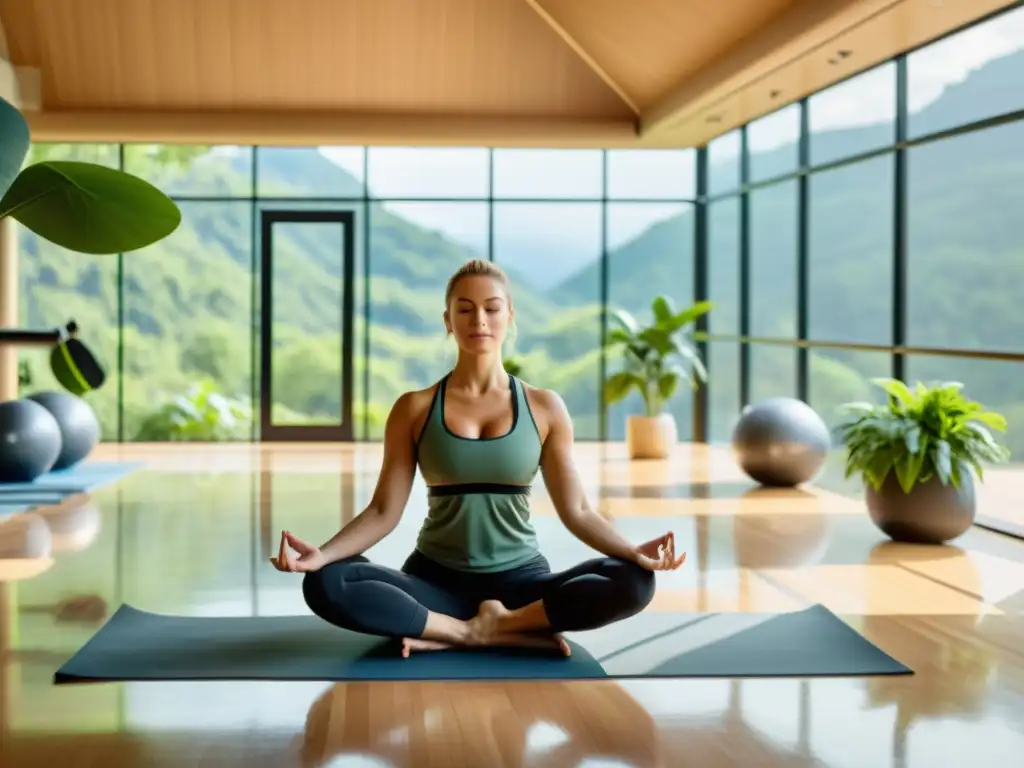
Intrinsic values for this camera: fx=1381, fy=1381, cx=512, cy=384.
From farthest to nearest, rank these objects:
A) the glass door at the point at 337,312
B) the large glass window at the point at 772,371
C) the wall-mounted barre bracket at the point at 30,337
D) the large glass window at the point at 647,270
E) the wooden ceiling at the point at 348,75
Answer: the large glass window at the point at 772,371 → the large glass window at the point at 647,270 → the glass door at the point at 337,312 → the wooden ceiling at the point at 348,75 → the wall-mounted barre bracket at the point at 30,337

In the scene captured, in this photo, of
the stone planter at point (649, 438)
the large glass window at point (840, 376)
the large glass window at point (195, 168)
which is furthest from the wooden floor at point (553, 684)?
the large glass window at point (840, 376)

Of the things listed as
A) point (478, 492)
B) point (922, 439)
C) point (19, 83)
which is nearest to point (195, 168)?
point (19, 83)

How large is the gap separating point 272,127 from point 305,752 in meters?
9.18

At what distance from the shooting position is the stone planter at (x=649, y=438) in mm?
11102

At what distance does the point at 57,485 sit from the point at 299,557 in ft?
17.2

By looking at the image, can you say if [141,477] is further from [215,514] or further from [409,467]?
[409,467]

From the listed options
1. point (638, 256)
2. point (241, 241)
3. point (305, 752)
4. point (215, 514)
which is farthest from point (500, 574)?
point (638, 256)

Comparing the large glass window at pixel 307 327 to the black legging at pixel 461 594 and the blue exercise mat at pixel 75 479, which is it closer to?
the blue exercise mat at pixel 75 479

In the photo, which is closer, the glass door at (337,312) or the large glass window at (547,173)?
the glass door at (337,312)

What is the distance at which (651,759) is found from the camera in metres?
3.09

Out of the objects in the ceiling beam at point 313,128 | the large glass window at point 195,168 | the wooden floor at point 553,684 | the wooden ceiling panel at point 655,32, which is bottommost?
the wooden floor at point 553,684

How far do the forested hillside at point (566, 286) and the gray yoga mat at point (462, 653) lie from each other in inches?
323

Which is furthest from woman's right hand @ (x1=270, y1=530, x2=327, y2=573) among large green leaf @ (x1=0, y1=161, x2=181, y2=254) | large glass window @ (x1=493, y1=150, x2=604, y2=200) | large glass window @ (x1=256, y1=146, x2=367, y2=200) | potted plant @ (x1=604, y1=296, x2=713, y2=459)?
large glass window @ (x1=493, y1=150, x2=604, y2=200)

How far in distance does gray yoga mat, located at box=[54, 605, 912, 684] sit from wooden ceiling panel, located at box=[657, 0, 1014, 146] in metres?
3.72
